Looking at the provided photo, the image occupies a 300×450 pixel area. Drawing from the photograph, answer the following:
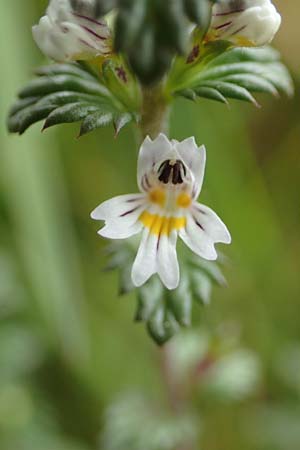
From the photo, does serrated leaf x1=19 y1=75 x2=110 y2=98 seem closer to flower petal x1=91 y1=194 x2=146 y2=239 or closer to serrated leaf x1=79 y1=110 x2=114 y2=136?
serrated leaf x1=79 y1=110 x2=114 y2=136

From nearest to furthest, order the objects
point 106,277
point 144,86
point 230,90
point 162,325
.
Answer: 1. point 144,86
2. point 230,90
3. point 162,325
4. point 106,277

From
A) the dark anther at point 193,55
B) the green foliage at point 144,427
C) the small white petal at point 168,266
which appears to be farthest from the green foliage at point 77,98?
the green foliage at point 144,427

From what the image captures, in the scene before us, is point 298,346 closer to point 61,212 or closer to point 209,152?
point 209,152

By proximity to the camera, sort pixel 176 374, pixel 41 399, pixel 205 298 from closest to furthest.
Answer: pixel 205 298 → pixel 176 374 → pixel 41 399

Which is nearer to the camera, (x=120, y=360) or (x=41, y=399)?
(x=41, y=399)

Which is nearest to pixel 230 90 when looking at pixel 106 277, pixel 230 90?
pixel 230 90

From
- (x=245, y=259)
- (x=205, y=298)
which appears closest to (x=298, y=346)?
(x=245, y=259)

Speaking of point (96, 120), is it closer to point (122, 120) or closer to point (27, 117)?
point (122, 120)
